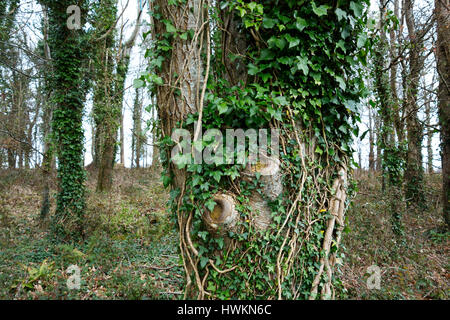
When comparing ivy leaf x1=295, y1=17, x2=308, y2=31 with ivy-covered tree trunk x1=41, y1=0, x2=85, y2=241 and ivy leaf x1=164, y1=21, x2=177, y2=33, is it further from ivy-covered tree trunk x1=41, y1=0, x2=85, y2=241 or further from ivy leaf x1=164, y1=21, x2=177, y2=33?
ivy-covered tree trunk x1=41, y1=0, x2=85, y2=241

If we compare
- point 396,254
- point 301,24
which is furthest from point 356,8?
point 396,254

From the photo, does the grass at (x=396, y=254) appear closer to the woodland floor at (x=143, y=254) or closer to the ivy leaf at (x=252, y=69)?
the woodland floor at (x=143, y=254)

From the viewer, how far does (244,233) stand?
2041 mm

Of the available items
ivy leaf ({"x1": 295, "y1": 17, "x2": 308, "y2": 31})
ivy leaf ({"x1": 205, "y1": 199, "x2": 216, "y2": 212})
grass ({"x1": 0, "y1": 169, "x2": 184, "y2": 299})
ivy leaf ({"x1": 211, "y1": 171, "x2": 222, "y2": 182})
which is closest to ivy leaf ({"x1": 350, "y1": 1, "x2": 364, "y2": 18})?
ivy leaf ({"x1": 295, "y1": 17, "x2": 308, "y2": 31})

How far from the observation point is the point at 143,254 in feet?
17.0

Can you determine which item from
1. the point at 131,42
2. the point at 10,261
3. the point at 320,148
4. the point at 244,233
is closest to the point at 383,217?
the point at 320,148

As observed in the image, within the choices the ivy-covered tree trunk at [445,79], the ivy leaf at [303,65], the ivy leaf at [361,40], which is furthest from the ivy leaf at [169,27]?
the ivy-covered tree trunk at [445,79]

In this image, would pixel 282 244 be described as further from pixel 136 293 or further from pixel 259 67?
pixel 136 293

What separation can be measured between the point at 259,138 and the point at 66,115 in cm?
579

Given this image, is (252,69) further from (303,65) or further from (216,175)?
(216,175)

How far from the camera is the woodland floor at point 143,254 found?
11.5 ft

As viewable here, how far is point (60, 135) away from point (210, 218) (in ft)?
18.6

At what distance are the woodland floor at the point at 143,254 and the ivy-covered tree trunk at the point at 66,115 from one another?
0.55 metres

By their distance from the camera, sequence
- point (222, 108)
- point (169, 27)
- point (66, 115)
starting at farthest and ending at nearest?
point (66, 115)
point (169, 27)
point (222, 108)
